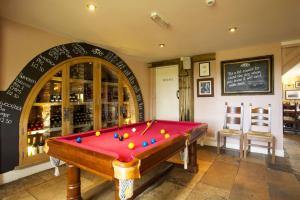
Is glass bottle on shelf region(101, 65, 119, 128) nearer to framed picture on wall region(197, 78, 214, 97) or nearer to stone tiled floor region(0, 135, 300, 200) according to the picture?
stone tiled floor region(0, 135, 300, 200)

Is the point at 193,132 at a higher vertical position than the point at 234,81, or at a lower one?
lower

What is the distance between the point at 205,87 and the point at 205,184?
2570 millimetres

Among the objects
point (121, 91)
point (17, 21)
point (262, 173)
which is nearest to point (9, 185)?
point (17, 21)

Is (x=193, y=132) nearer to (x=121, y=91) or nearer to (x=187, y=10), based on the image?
(x=187, y=10)

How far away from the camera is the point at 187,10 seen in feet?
7.23

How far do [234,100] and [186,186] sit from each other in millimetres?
2535

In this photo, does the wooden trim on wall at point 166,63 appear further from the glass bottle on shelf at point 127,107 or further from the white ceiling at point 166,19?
the glass bottle on shelf at point 127,107

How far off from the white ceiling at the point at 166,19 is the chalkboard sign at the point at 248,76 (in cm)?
45

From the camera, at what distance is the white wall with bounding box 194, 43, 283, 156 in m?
3.51

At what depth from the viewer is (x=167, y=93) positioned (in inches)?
198

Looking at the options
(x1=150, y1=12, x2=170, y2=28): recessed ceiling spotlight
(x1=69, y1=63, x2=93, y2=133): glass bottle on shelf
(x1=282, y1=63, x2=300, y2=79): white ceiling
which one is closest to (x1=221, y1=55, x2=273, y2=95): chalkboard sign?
(x1=150, y1=12, x2=170, y2=28): recessed ceiling spotlight

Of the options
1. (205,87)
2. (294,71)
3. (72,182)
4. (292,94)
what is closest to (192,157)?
(72,182)

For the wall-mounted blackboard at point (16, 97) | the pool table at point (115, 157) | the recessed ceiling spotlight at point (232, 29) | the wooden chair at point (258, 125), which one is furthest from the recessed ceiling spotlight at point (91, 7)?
the wooden chair at point (258, 125)

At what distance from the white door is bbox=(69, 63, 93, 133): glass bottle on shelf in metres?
2.23
